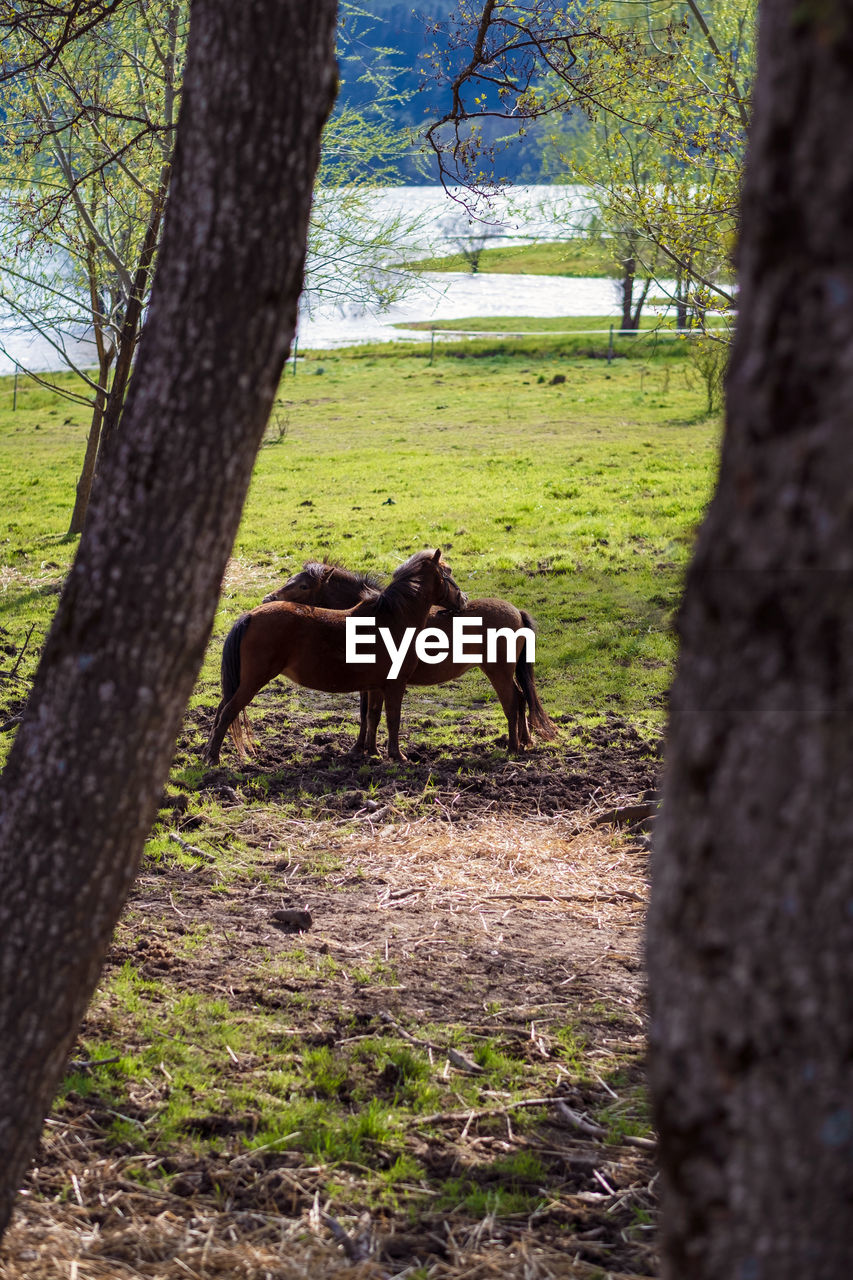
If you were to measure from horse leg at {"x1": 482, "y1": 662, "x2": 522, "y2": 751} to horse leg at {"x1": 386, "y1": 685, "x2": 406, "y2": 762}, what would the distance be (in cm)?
76

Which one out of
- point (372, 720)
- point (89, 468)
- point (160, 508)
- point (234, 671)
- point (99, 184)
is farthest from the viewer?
point (89, 468)

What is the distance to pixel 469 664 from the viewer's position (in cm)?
877

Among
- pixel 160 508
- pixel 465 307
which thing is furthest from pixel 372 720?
pixel 465 307

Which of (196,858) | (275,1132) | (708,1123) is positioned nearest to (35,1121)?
(275,1132)

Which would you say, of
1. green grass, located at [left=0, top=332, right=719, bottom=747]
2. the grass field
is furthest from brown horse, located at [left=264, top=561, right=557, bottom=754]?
green grass, located at [left=0, top=332, right=719, bottom=747]

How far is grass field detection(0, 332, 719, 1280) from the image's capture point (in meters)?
3.16

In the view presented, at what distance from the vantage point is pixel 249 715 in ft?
30.8

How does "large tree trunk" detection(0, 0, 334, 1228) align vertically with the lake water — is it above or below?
below

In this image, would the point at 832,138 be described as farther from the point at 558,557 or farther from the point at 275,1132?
the point at 558,557

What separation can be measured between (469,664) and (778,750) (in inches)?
280

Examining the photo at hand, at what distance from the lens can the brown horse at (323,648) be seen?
8.02 metres

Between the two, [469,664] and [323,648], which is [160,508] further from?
[469,664]

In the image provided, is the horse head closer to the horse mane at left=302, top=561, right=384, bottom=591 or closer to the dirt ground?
the horse mane at left=302, top=561, right=384, bottom=591

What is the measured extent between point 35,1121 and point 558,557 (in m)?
12.4
